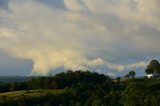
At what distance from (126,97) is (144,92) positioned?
21.5ft

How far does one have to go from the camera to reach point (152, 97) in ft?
551

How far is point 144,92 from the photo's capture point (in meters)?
168

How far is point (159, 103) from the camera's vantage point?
556 feet

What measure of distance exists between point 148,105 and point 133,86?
8.13m

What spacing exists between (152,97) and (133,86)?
7714 mm

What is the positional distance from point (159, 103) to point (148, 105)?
237 inches

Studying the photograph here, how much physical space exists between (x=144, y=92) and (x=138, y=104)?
18.9ft

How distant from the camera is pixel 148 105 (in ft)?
542

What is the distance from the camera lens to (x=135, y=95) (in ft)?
541

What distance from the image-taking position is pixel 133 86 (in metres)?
167

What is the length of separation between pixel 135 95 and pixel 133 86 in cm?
361

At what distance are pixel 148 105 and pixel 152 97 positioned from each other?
3.99m

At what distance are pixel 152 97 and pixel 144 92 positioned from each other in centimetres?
320
